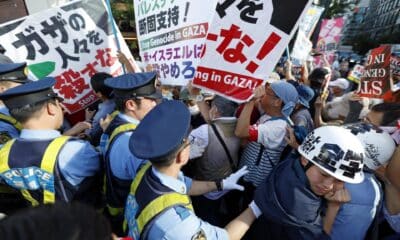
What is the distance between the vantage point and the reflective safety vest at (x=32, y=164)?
1.86m

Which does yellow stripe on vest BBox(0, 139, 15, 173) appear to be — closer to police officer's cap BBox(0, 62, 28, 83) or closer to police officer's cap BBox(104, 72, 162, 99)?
police officer's cap BBox(104, 72, 162, 99)

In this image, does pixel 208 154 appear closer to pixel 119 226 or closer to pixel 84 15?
pixel 119 226

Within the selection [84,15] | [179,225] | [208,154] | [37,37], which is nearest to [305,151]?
[179,225]

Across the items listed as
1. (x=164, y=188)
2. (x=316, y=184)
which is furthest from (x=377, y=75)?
(x=164, y=188)

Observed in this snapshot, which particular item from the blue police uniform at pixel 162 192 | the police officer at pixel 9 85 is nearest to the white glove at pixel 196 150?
A: the blue police uniform at pixel 162 192

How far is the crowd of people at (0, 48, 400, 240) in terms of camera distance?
4.83 ft

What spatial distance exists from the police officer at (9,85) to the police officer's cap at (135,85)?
99cm

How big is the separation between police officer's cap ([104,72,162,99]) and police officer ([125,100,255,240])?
69 cm

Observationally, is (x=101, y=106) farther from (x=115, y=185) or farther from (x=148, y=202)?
(x=148, y=202)

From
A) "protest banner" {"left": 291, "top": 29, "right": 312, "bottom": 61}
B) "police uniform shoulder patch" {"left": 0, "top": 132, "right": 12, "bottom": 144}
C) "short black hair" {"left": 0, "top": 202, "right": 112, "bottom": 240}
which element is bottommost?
"protest banner" {"left": 291, "top": 29, "right": 312, "bottom": 61}

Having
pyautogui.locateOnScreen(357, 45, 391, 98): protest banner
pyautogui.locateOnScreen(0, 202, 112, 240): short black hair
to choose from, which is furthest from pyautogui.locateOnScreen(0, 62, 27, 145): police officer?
pyautogui.locateOnScreen(357, 45, 391, 98): protest banner

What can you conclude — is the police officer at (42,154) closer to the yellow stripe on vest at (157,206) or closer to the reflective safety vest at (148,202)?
the reflective safety vest at (148,202)

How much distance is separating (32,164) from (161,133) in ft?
3.19

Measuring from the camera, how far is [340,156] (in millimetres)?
1618
